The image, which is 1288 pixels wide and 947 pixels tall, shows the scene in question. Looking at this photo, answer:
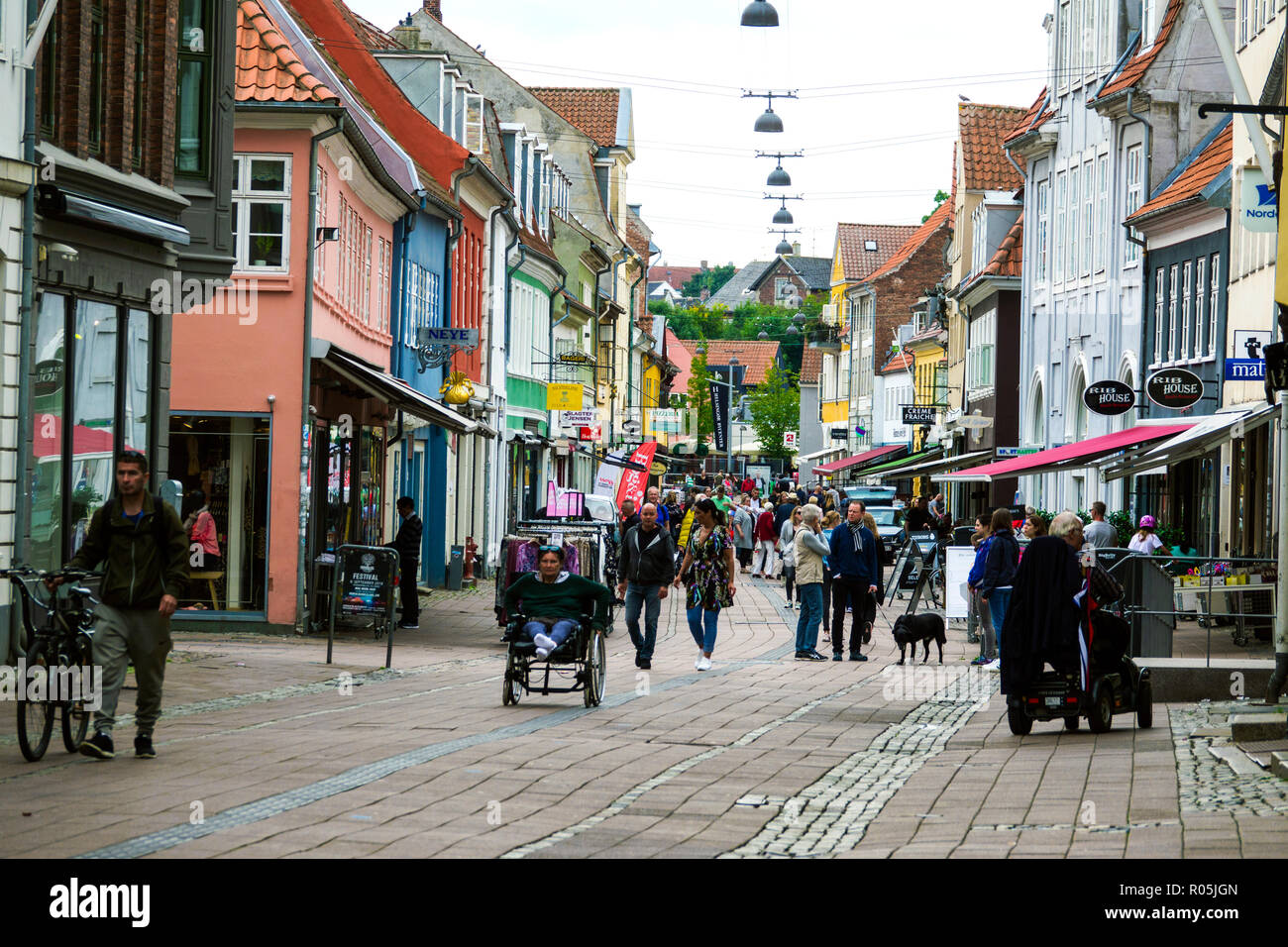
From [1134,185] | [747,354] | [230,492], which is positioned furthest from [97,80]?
[747,354]

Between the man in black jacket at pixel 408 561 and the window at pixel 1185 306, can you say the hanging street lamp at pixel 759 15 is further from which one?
the man in black jacket at pixel 408 561

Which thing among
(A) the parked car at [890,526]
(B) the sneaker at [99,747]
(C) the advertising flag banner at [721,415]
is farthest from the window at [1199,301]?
(C) the advertising flag banner at [721,415]

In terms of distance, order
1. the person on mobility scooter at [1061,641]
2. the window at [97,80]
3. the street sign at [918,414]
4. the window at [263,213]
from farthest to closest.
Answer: the street sign at [918,414]
the window at [263,213]
the window at [97,80]
the person on mobility scooter at [1061,641]

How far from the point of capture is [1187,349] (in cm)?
3200

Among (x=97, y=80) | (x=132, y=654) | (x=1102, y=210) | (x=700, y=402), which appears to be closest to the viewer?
(x=132, y=654)

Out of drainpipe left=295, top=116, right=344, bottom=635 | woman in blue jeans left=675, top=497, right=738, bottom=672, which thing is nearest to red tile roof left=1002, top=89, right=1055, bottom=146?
drainpipe left=295, top=116, right=344, bottom=635

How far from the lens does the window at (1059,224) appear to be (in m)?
41.9

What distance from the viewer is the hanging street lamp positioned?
1187 inches

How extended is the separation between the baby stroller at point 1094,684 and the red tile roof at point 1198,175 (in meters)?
18.5

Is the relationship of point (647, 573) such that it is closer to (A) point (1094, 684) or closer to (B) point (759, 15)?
(A) point (1094, 684)

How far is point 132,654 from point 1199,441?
47.8 ft

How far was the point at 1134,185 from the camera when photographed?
36.6 metres
